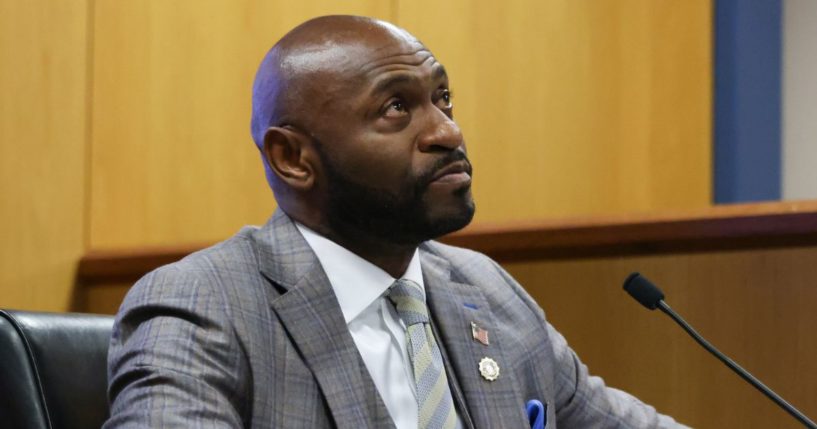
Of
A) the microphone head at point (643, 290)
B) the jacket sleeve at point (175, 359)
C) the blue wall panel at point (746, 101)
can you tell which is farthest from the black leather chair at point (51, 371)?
the blue wall panel at point (746, 101)

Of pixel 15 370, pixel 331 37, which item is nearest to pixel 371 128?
pixel 331 37

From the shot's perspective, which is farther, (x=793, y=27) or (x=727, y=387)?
(x=793, y=27)

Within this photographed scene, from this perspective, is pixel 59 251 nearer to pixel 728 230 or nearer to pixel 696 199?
pixel 728 230

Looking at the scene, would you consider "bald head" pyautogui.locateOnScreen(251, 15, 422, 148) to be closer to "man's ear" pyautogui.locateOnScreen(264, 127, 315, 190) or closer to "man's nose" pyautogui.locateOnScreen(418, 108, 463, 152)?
"man's ear" pyautogui.locateOnScreen(264, 127, 315, 190)

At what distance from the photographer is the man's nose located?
1771 mm

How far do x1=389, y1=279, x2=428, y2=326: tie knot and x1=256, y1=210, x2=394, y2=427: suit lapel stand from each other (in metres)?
0.11

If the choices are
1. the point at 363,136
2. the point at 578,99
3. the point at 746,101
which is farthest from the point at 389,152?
the point at 746,101

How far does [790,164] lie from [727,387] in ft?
9.82

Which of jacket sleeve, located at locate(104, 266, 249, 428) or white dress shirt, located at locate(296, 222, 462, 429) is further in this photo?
white dress shirt, located at locate(296, 222, 462, 429)

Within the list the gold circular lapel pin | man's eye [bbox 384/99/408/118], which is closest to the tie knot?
the gold circular lapel pin

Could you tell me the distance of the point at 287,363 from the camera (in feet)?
5.37

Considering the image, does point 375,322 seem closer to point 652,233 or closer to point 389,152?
point 389,152

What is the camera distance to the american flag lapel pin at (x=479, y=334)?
1.88 metres

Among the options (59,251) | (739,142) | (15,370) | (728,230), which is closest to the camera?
(15,370)
